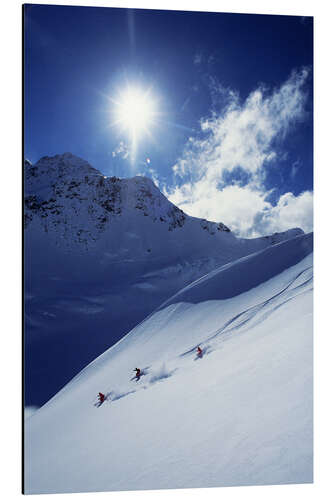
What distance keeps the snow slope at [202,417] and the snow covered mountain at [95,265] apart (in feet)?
1.68

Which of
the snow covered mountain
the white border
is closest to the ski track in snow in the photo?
the white border

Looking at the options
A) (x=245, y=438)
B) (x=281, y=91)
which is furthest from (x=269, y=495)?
(x=281, y=91)

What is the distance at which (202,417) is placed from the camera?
2705 mm

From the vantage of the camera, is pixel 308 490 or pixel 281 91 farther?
pixel 281 91

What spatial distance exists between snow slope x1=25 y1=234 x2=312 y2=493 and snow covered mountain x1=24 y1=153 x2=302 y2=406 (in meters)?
0.51

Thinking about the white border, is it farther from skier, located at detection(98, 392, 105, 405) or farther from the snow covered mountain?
skier, located at detection(98, 392, 105, 405)

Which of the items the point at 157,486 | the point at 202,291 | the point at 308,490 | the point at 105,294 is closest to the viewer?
the point at 157,486

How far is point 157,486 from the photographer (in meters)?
2.74
